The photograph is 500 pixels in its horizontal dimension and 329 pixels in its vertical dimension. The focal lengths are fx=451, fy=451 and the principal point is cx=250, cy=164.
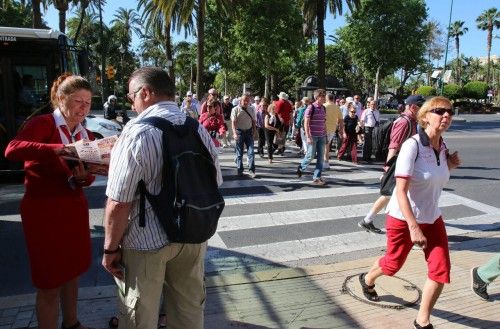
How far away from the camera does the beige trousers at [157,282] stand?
2.26m

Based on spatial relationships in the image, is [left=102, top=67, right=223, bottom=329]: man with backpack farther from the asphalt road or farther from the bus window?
the bus window

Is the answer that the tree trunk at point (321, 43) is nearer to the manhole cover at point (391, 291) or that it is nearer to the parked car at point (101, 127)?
the parked car at point (101, 127)

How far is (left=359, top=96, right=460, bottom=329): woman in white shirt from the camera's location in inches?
125

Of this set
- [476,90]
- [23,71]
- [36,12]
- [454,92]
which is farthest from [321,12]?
[476,90]

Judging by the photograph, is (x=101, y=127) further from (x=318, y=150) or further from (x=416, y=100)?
(x=416, y=100)

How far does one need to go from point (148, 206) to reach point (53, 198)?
0.92 m

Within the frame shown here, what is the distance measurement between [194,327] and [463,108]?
5479 centimetres

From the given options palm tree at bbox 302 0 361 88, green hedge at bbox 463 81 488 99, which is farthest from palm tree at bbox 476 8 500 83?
palm tree at bbox 302 0 361 88

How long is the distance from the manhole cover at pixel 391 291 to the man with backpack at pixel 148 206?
2045mm

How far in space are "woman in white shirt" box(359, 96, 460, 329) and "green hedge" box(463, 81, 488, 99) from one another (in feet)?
189

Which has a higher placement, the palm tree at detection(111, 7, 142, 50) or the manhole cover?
the palm tree at detection(111, 7, 142, 50)

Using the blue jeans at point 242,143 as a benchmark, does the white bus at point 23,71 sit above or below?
above

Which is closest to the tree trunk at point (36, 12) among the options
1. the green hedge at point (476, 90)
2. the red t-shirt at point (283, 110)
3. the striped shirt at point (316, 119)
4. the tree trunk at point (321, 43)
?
the tree trunk at point (321, 43)

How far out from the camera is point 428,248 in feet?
10.8
